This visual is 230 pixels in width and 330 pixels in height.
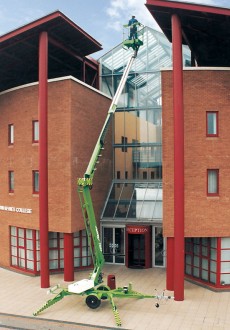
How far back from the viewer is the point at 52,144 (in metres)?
19.7

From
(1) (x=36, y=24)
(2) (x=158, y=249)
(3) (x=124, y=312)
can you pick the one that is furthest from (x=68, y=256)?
(1) (x=36, y=24)

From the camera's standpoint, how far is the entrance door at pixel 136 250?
2227 centimetres

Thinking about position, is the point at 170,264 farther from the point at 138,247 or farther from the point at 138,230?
the point at 138,247

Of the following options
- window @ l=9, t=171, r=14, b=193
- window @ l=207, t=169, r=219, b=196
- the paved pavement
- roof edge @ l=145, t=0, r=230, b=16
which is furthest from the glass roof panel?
roof edge @ l=145, t=0, r=230, b=16

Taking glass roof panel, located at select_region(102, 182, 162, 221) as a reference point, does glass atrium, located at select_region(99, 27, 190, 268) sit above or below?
above

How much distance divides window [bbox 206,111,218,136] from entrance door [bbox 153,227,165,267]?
7.49m

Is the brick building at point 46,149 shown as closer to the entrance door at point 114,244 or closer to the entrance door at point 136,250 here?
the entrance door at point 114,244

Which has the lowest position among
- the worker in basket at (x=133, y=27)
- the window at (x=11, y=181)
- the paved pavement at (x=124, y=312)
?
the paved pavement at (x=124, y=312)

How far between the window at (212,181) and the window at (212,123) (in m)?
1.84

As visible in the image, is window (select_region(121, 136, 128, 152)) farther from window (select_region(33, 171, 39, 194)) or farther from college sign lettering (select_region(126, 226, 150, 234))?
window (select_region(33, 171, 39, 194))

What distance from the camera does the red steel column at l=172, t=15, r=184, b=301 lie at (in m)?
16.2

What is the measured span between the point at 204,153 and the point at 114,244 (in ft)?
30.1

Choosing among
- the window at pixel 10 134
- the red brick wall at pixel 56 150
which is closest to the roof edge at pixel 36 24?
the red brick wall at pixel 56 150

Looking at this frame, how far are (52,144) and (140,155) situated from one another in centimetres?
790
